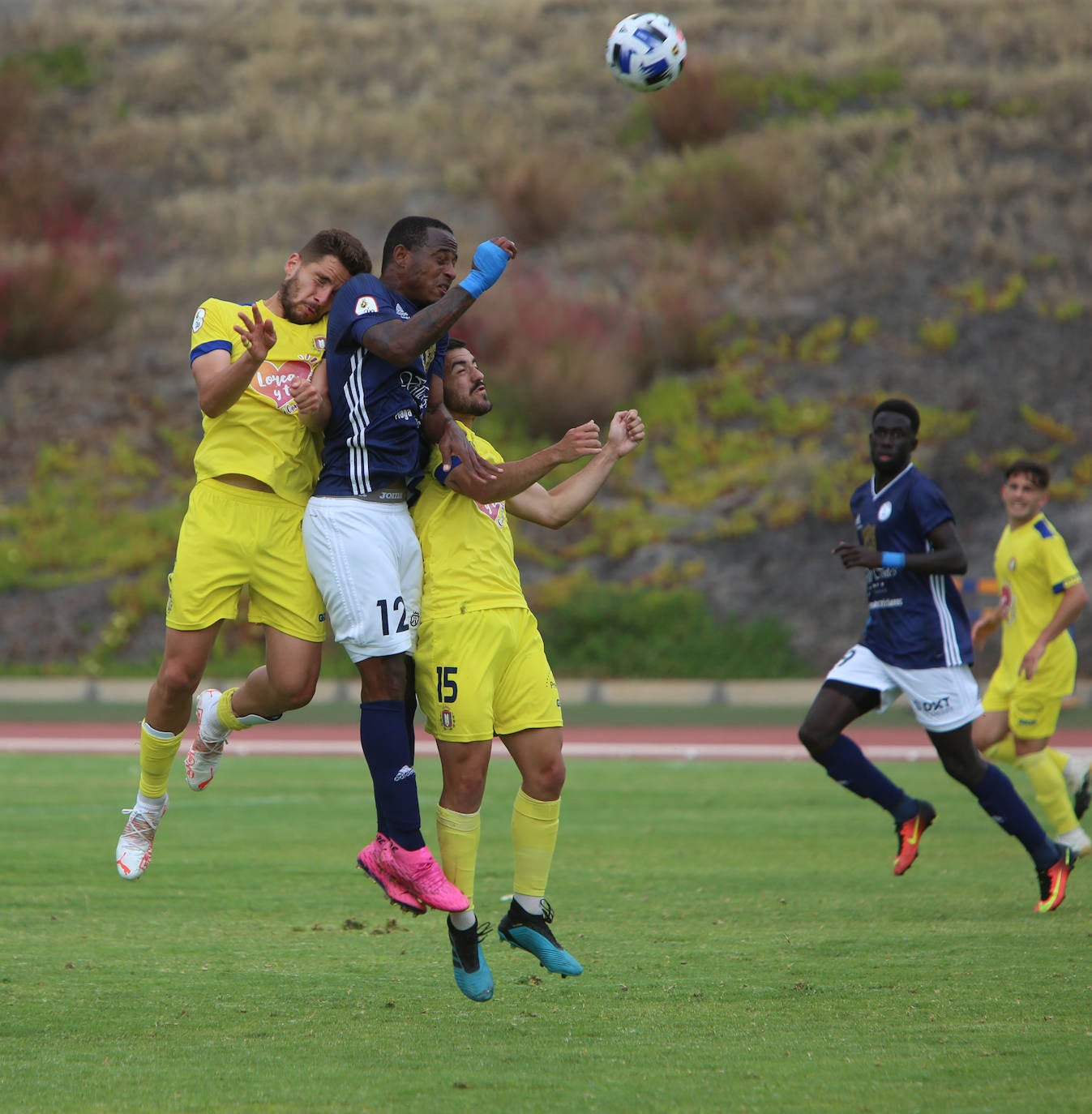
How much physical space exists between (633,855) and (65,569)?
1670 cm

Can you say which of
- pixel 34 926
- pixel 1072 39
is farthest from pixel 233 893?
→ pixel 1072 39

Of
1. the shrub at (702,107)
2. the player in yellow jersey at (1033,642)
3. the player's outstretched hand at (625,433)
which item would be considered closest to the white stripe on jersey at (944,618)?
the player in yellow jersey at (1033,642)

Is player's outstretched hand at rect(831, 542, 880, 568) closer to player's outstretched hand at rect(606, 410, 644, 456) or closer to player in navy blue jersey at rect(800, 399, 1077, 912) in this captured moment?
player in navy blue jersey at rect(800, 399, 1077, 912)

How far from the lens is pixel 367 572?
5.50 metres

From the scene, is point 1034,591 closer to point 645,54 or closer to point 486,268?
point 645,54

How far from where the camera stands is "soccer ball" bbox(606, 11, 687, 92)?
6.94 meters

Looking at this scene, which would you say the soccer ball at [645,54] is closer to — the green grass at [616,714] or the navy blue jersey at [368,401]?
the navy blue jersey at [368,401]

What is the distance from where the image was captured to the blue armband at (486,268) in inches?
212

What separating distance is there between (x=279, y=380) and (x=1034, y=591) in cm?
525

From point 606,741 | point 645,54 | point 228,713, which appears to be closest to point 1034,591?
point 645,54

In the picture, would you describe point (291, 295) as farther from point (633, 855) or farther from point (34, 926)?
point (633, 855)

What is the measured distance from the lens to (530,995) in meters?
5.70

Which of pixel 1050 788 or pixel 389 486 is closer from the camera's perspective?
pixel 389 486

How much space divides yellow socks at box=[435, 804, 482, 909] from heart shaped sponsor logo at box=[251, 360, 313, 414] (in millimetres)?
1738
